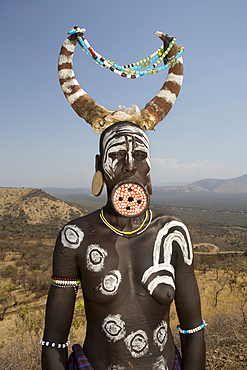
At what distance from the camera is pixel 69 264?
6.61ft

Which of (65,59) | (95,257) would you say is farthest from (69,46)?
(95,257)

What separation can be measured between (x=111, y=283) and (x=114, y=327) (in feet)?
1.14

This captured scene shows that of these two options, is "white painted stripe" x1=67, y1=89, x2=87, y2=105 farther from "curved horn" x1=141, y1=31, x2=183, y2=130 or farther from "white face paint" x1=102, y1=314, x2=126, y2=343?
"white face paint" x1=102, y1=314, x2=126, y2=343

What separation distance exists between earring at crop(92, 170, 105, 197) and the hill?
3205 cm

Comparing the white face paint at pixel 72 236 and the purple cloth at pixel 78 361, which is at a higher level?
the white face paint at pixel 72 236

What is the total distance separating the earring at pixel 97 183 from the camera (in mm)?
2242

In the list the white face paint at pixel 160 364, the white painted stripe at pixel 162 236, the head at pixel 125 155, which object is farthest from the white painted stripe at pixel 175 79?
the white face paint at pixel 160 364

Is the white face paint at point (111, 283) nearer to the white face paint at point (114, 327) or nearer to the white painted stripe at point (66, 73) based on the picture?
the white face paint at point (114, 327)

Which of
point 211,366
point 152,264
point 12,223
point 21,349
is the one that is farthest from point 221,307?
point 12,223

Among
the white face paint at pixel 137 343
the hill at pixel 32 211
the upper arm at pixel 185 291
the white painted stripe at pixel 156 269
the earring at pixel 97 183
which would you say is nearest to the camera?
the white face paint at pixel 137 343

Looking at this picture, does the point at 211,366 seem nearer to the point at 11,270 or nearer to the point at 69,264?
the point at 69,264

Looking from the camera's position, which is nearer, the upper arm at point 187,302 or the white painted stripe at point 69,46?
the upper arm at point 187,302

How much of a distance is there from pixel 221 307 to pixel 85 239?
12888 millimetres

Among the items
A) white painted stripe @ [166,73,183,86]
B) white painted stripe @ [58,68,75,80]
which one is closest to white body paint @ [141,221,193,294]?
white painted stripe @ [166,73,183,86]
